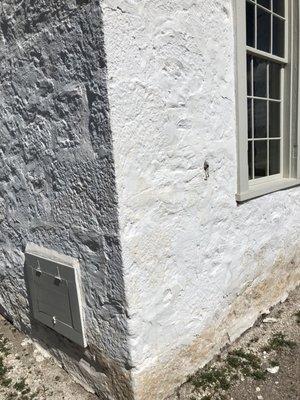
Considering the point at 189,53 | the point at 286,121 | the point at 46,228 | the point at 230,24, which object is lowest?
the point at 46,228

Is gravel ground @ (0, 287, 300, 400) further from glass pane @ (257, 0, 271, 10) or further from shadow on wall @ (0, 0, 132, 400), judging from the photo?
glass pane @ (257, 0, 271, 10)

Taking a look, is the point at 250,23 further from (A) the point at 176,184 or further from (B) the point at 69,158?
(B) the point at 69,158

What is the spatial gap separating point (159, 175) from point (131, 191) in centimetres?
24

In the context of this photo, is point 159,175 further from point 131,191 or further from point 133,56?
point 133,56

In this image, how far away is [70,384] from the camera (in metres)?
2.47

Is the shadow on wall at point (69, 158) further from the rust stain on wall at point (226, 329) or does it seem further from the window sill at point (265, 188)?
the window sill at point (265, 188)

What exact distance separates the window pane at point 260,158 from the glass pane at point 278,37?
33.3 inches

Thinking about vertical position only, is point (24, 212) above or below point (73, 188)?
below

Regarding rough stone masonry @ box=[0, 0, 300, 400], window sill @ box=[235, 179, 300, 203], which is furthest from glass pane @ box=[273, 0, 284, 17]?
window sill @ box=[235, 179, 300, 203]

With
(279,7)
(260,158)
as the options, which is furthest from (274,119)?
(279,7)

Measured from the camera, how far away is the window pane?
3254 mm

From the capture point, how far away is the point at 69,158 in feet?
6.97

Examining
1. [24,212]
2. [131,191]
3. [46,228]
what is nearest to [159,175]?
[131,191]

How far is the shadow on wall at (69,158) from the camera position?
1917mm
